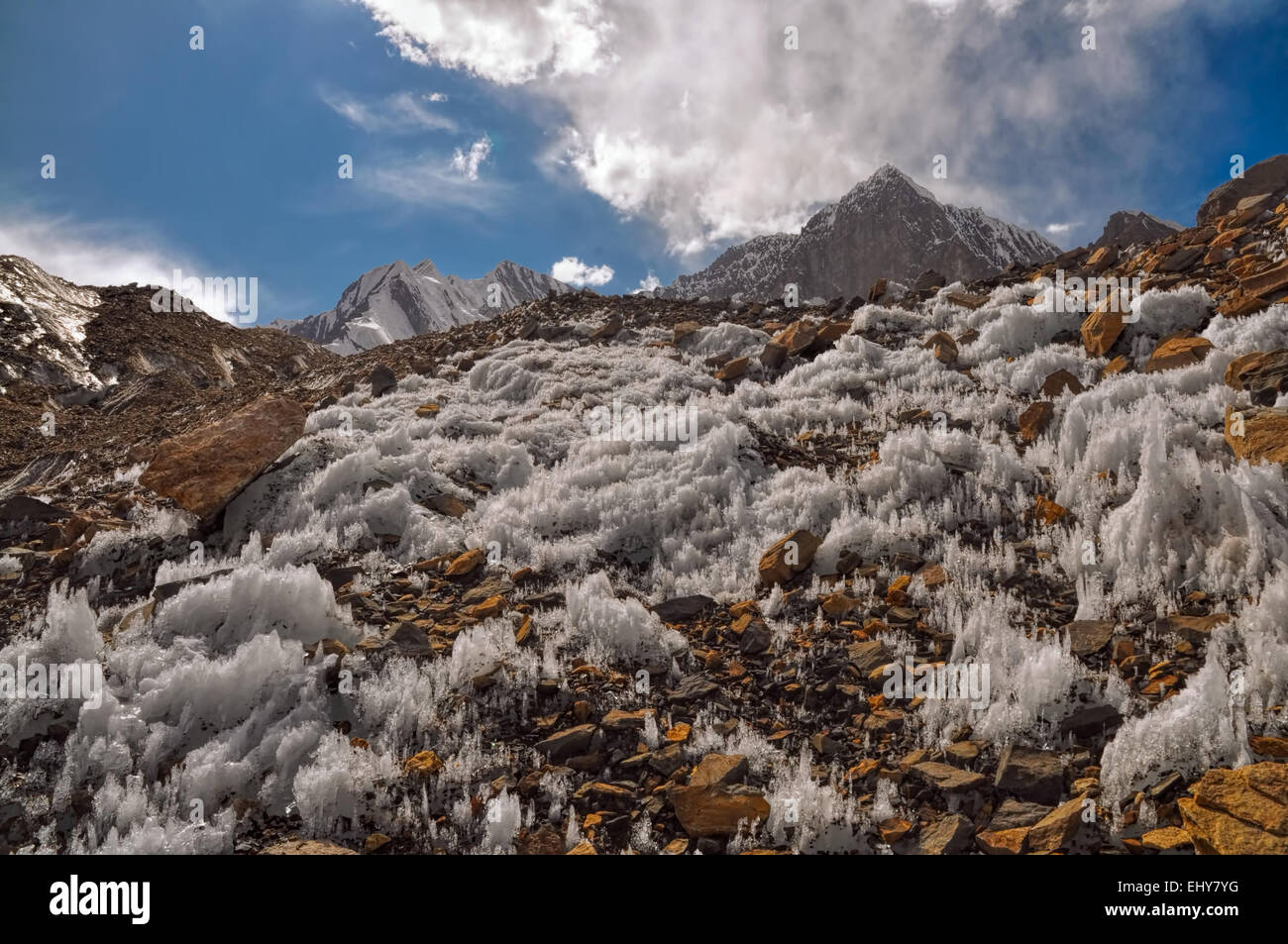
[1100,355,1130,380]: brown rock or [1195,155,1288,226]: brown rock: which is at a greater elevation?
[1195,155,1288,226]: brown rock

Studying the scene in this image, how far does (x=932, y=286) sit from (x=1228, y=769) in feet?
69.1

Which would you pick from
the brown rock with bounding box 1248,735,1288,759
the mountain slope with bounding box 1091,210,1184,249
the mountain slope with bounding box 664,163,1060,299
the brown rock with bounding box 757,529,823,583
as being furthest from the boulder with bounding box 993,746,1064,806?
the mountain slope with bounding box 664,163,1060,299

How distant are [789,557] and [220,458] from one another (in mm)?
8852

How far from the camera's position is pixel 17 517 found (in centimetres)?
942

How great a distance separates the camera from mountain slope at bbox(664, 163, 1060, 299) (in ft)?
368

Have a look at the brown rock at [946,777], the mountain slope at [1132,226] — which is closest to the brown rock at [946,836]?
the brown rock at [946,777]

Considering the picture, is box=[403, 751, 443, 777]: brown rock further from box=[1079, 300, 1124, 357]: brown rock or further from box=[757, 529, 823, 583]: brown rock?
box=[1079, 300, 1124, 357]: brown rock

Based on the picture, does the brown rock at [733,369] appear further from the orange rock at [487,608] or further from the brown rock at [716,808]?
the brown rock at [716,808]

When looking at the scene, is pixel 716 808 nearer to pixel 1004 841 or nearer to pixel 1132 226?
pixel 1004 841

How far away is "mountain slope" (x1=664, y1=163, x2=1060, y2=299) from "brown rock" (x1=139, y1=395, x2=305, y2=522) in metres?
112

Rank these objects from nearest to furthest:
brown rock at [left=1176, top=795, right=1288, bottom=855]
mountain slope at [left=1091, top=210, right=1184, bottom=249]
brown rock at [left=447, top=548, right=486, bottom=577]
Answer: brown rock at [left=1176, top=795, right=1288, bottom=855]
brown rock at [left=447, top=548, right=486, bottom=577]
mountain slope at [left=1091, top=210, right=1184, bottom=249]

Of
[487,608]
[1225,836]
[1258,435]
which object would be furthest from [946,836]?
[1258,435]
